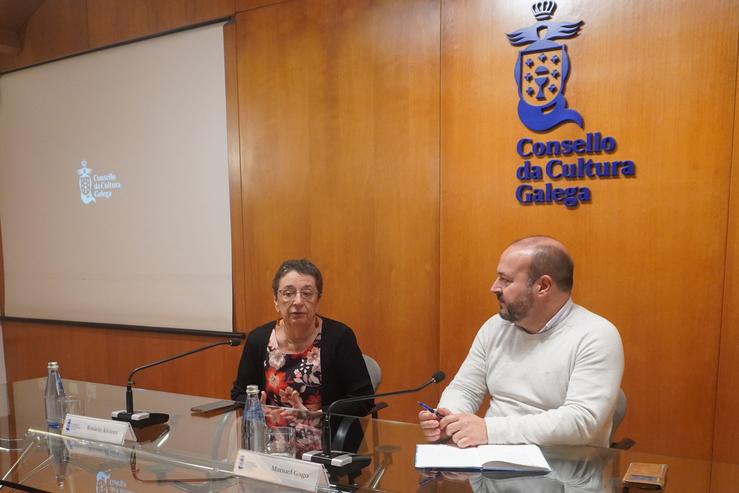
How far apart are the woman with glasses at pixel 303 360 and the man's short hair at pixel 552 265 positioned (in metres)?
0.85

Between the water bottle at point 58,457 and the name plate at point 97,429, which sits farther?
the name plate at point 97,429

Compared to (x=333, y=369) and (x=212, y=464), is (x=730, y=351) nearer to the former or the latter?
(x=333, y=369)

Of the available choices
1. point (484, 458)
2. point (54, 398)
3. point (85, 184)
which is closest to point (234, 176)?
point (85, 184)

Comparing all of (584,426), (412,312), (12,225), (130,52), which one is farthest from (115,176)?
(584,426)

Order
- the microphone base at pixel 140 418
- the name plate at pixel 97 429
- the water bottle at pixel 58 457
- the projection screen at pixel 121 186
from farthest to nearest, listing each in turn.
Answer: the projection screen at pixel 121 186, the microphone base at pixel 140 418, the name plate at pixel 97 429, the water bottle at pixel 58 457

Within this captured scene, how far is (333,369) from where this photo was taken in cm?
241

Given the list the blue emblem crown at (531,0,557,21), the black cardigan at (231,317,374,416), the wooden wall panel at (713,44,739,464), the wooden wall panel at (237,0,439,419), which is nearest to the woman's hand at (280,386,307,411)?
the black cardigan at (231,317,374,416)

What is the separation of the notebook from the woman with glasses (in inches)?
30.9

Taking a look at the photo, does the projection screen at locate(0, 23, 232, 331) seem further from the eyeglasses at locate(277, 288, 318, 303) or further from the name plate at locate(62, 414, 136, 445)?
the name plate at locate(62, 414, 136, 445)

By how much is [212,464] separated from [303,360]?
32.0 inches

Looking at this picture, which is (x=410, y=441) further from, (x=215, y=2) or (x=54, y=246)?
(x=54, y=246)

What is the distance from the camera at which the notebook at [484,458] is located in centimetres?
147

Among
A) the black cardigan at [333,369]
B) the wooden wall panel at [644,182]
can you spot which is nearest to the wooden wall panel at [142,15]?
the wooden wall panel at [644,182]

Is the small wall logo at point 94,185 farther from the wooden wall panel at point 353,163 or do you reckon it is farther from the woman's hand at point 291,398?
the woman's hand at point 291,398
